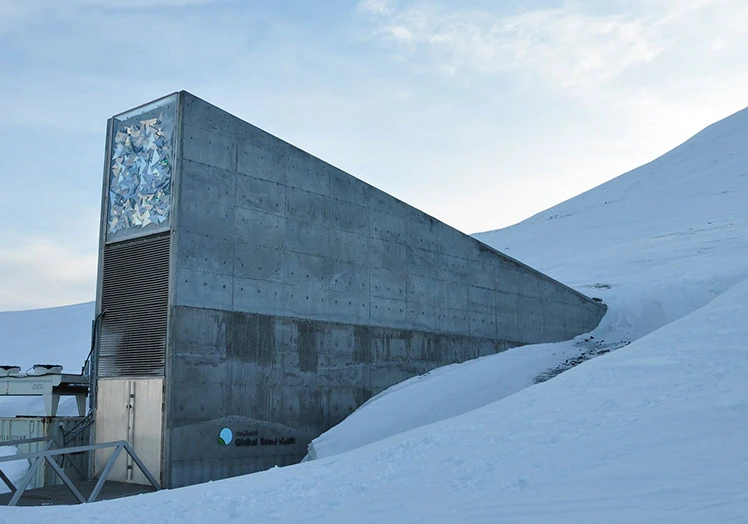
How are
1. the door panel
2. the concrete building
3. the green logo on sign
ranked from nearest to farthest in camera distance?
the door panel
the concrete building
the green logo on sign

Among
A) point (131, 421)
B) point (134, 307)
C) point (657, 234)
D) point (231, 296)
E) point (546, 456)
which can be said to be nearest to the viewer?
point (546, 456)

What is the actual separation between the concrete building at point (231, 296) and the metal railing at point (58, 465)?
753 millimetres

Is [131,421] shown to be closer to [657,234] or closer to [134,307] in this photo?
[134,307]

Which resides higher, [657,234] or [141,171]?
[657,234]

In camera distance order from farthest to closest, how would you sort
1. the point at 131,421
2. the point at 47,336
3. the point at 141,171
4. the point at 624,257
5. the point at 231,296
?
the point at 47,336
the point at 624,257
the point at 141,171
the point at 231,296
the point at 131,421

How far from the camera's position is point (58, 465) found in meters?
12.7

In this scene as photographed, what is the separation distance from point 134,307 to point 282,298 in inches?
133

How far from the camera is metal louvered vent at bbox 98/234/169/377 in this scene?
48.3ft

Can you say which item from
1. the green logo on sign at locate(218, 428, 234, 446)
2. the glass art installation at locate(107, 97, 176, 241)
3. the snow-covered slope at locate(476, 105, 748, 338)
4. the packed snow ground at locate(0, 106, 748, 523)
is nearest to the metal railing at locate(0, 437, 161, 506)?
the green logo on sign at locate(218, 428, 234, 446)

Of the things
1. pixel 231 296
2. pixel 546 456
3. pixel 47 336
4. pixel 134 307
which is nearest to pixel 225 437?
pixel 231 296

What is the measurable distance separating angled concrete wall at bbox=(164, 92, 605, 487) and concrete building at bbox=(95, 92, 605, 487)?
4cm

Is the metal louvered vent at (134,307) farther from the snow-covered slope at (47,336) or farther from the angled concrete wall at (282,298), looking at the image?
the snow-covered slope at (47,336)

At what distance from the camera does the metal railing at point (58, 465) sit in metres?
10.8

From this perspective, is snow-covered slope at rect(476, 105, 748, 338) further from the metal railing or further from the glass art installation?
the metal railing
